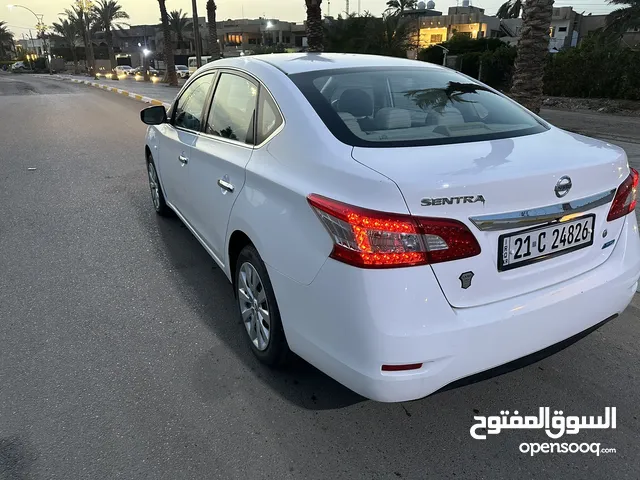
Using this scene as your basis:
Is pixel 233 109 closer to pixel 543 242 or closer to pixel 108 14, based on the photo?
pixel 543 242

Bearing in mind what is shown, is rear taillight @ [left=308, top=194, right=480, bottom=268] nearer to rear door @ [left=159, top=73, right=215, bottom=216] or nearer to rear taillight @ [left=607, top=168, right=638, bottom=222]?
rear taillight @ [left=607, top=168, right=638, bottom=222]

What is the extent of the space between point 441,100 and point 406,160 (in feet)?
3.22

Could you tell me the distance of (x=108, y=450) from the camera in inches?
90.9

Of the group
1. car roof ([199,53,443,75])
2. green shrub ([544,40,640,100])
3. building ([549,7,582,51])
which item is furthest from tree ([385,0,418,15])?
car roof ([199,53,443,75])

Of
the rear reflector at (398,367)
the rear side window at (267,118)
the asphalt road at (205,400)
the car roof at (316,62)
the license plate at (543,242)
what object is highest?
the car roof at (316,62)

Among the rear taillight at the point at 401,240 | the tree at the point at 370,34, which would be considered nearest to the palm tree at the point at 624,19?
the tree at the point at 370,34

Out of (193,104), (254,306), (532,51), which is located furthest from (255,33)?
(254,306)

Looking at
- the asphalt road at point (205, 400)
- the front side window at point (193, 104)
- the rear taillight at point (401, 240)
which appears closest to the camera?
the rear taillight at point (401, 240)

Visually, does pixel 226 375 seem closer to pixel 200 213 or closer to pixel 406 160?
pixel 200 213

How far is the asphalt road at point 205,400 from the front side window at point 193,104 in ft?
3.86

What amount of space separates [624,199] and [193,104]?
3.00 m

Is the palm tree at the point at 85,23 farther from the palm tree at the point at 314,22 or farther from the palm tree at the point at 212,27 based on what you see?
the palm tree at the point at 314,22

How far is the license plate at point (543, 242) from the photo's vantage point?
207 cm

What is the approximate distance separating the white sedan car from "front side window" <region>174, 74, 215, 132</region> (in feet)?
2.74
